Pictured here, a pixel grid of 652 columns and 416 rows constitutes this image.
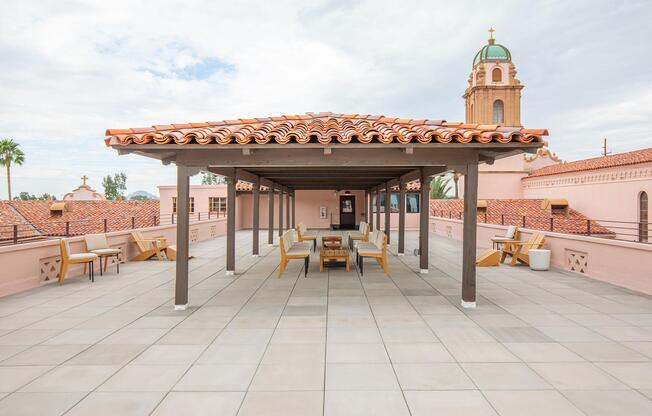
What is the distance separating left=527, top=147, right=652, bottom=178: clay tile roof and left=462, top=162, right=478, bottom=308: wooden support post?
1514 centimetres

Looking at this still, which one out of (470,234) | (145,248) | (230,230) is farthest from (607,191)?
(145,248)

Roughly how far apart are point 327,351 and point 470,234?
10.4 ft

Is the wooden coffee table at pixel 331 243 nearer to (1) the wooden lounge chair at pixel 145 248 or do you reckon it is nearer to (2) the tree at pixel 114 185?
(1) the wooden lounge chair at pixel 145 248

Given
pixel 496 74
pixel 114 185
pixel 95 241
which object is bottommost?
pixel 95 241

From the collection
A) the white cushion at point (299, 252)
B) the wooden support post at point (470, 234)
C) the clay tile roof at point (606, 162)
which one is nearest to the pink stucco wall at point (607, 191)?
the clay tile roof at point (606, 162)

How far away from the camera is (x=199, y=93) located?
3150 cm

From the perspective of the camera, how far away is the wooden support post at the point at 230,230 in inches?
331

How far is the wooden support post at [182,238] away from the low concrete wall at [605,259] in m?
8.09

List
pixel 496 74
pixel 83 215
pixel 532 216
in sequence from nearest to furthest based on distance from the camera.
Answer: pixel 532 216 < pixel 83 215 < pixel 496 74

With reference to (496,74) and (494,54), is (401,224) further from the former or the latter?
(494,54)

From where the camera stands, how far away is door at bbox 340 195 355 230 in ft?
80.8

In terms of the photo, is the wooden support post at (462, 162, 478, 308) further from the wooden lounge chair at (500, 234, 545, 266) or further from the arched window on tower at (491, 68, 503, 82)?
the arched window on tower at (491, 68, 503, 82)

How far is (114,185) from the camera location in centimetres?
7675

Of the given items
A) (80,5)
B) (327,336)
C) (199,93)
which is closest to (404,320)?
(327,336)
